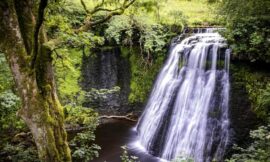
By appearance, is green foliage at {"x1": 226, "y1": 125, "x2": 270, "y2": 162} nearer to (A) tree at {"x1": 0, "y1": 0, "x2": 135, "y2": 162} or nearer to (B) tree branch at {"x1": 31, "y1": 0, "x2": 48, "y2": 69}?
(A) tree at {"x1": 0, "y1": 0, "x2": 135, "y2": 162}

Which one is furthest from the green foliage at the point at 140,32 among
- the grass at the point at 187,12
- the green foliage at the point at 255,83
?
the green foliage at the point at 255,83

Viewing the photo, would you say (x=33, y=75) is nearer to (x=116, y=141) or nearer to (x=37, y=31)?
(x=37, y=31)

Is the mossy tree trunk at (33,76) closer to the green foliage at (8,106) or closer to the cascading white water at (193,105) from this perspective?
the green foliage at (8,106)

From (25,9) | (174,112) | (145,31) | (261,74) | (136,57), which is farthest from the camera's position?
(136,57)

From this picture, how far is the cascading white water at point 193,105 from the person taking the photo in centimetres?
821

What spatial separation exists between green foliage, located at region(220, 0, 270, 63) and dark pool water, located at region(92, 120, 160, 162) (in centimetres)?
397

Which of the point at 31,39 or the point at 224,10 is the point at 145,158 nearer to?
the point at 224,10

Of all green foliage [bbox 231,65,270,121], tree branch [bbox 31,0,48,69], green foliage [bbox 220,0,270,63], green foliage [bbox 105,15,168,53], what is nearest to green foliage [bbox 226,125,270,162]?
green foliage [bbox 231,65,270,121]

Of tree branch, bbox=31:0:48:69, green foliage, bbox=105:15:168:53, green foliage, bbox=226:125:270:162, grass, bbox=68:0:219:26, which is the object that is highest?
grass, bbox=68:0:219:26

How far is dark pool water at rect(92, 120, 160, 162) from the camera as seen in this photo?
8734 mm

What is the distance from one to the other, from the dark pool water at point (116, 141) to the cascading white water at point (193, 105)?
0.36m

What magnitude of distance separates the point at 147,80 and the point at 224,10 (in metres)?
4.16

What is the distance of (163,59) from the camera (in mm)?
10875

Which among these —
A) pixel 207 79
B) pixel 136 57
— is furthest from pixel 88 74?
pixel 207 79
